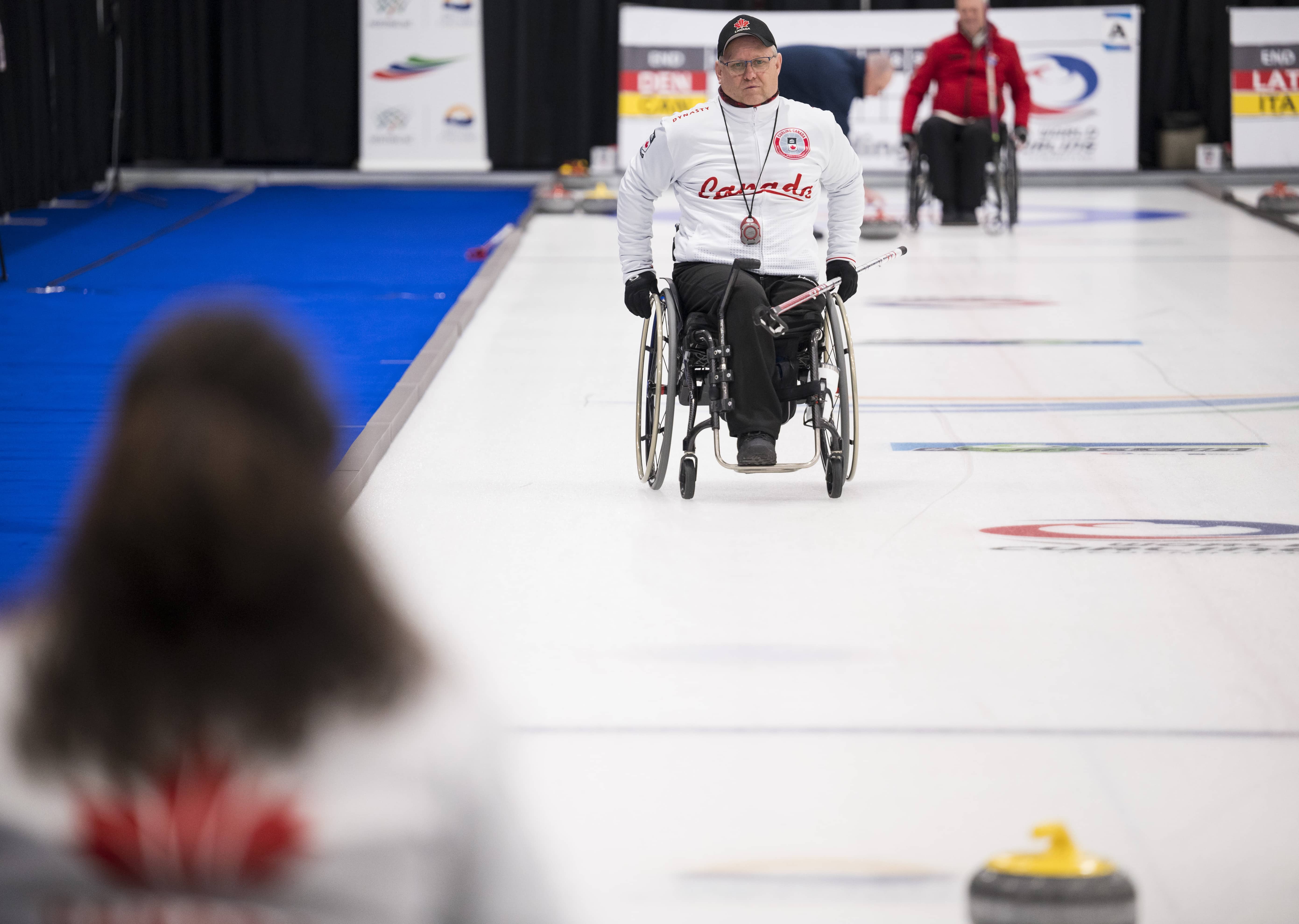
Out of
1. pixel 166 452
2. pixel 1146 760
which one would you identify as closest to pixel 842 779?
pixel 1146 760

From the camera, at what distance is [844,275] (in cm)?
408

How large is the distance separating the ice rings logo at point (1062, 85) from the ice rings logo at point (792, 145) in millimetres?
8607

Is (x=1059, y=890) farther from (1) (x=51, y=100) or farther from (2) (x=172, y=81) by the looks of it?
(2) (x=172, y=81)

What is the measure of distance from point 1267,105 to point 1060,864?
11.9m

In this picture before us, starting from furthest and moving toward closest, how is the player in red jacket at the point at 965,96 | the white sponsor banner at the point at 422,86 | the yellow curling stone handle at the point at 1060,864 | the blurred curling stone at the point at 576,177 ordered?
the white sponsor banner at the point at 422,86, the blurred curling stone at the point at 576,177, the player in red jacket at the point at 965,96, the yellow curling stone handle at the point at 1060,864

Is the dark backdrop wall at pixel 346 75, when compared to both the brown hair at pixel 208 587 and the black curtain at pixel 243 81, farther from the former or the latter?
the brown hair at pixel 208 587

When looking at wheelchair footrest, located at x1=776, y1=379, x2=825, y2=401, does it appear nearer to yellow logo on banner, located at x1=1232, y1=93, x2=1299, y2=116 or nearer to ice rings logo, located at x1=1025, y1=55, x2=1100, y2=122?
ice rings logo, located at x1=1025, y1=55, x2=1100, y2=122

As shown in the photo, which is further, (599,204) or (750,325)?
(599,204)

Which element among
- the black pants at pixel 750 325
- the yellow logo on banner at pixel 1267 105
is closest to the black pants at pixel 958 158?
the yellow logo on banner at pixel 1267 105

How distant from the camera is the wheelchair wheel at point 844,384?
12.5 feet

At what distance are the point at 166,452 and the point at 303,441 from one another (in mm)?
74

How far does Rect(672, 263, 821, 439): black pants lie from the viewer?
3926 millimetres

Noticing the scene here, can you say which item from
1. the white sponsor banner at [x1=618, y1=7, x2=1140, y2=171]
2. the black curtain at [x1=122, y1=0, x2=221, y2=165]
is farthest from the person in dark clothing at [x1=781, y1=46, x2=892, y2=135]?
the black curtain at [x1=122, y1=0, x2=221, y2=165]

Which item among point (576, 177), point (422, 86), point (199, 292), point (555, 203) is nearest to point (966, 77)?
point (555, 203)
